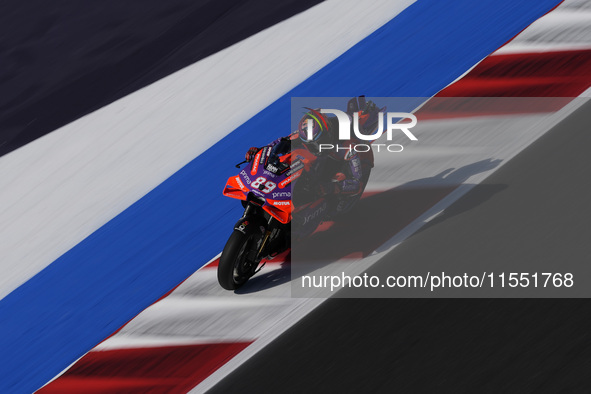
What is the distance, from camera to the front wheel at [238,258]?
6117 millimetres

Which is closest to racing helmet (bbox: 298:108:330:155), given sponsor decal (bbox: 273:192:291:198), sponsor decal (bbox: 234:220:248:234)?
sponsor decal (bbox: 273:192:291:198)

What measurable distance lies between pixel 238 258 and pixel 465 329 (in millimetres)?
1744

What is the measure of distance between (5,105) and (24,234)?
240cm

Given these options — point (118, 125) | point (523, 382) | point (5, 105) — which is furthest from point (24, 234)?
point (523, 382)

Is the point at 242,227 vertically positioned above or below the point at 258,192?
below

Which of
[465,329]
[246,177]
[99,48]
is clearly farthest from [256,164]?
[99,48]

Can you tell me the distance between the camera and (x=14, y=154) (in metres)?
9.53

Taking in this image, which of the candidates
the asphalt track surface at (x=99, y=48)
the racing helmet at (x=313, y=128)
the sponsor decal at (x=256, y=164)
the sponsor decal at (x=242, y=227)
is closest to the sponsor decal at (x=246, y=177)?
the sponsor decal at (x=256, y=164)

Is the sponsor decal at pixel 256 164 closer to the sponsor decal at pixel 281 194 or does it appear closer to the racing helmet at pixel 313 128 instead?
the sponsor decal at pixel 281 194

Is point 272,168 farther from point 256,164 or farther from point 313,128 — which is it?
point 313,128

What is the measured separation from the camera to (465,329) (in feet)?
19.1

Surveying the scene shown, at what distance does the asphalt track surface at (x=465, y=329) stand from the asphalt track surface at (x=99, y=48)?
14.7 ft

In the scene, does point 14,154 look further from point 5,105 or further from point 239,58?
point 239,58

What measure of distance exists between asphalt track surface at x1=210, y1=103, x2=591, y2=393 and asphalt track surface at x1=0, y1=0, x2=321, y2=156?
14.7 ft
